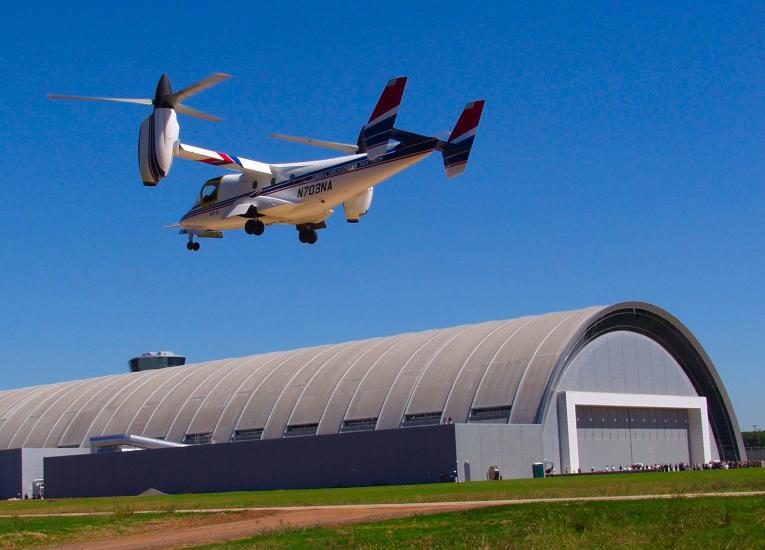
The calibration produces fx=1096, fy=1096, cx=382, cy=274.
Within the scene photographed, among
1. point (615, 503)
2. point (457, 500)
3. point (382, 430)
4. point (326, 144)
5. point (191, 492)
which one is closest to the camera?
point (615, 503)

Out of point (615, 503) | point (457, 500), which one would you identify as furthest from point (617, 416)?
point (615, 503)

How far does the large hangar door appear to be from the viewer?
62.2 meters

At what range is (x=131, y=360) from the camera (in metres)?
104

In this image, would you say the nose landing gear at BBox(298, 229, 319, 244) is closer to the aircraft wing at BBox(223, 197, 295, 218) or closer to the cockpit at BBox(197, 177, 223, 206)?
the aircraft wing at BBox(223, 197, 295, 218)

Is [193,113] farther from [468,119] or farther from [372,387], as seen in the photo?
[372,387]

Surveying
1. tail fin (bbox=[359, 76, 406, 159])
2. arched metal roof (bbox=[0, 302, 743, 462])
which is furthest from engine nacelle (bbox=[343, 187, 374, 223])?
arched metal roof (bbox=[0, 302, 743, 462])

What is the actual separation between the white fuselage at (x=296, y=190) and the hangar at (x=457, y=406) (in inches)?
698

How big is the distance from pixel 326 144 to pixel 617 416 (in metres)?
32.0

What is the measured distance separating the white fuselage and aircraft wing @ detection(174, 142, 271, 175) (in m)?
0.34

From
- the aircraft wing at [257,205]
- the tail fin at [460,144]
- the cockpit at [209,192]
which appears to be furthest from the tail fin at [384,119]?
the cockpit at [209,192]

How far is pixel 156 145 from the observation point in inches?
1384

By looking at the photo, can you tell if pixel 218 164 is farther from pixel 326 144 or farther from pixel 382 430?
pixel 382 430

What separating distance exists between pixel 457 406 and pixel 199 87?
29.3 meters

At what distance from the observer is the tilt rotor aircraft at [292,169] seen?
35438mm
